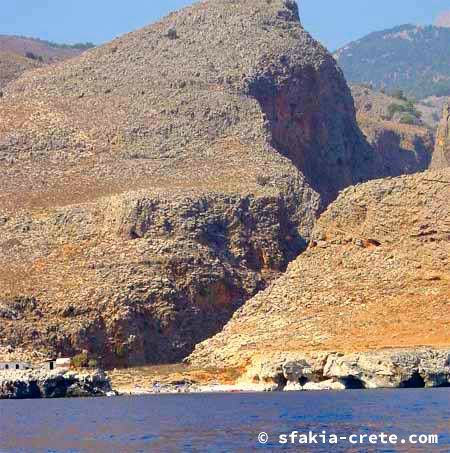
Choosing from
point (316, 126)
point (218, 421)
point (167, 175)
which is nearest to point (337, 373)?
point (218, 421)

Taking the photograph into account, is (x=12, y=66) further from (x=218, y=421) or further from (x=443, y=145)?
(x=218, y=421)

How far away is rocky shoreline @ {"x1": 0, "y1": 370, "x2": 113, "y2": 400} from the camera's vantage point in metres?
87.7

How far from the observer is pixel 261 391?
89.9m

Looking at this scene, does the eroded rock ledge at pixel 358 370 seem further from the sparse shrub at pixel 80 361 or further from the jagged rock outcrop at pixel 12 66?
the jagged rock outcrop at pixel 12 66

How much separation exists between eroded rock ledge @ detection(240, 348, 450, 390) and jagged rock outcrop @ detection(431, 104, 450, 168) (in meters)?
39.0

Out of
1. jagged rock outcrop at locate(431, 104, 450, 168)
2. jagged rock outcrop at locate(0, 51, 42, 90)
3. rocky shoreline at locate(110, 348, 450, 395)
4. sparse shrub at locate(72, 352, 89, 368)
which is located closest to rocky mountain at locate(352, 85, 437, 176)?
jagged rock outcrop at locate(431, 104, 450, 168)

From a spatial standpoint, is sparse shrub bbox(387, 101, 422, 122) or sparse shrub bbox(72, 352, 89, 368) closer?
sparse shrub bbox(72, 352, 89, 368)

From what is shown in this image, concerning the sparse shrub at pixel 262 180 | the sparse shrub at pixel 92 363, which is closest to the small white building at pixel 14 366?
the sparse shrub at pixel 92 363

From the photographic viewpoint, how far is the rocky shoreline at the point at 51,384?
87.7 m

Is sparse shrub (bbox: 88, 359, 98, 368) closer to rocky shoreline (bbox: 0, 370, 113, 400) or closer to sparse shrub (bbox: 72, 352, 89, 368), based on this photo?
sparse shrub (bbox: 72, 352, 89, 368)

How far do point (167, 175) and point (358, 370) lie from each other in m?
33.0

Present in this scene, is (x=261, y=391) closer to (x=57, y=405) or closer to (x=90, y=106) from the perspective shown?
(x=57, y=405)

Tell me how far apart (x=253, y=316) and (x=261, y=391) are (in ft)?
27.8

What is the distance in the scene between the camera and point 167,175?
117188 millimetres
